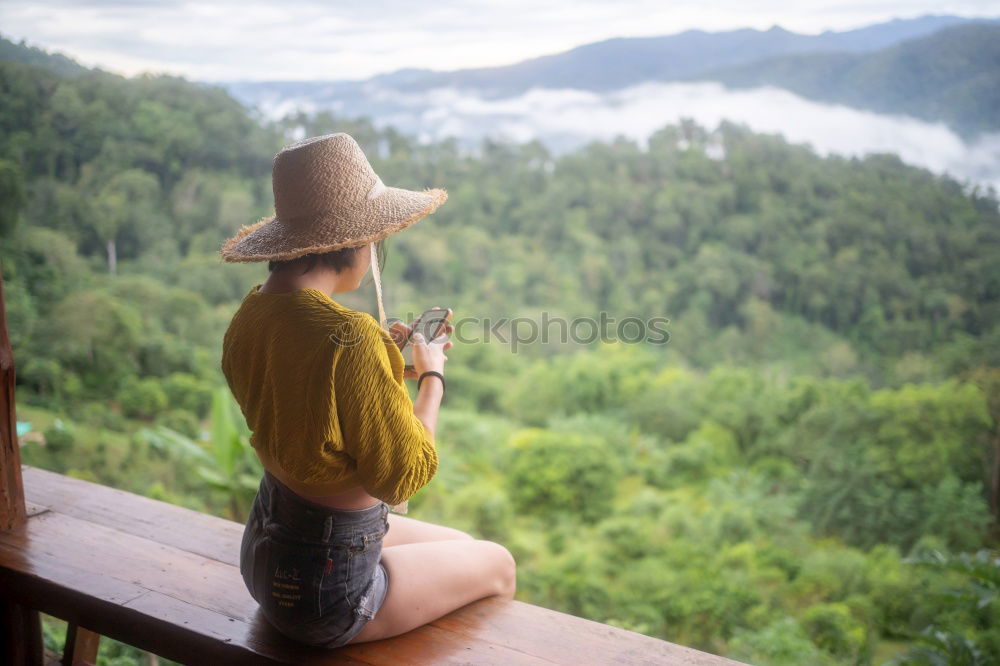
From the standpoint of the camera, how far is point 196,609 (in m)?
1.38

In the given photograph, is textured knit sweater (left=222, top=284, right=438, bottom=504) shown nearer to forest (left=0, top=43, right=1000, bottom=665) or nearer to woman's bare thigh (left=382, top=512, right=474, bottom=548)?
woman's bare thigh (left=382, top=512, right=474, bottom=548)

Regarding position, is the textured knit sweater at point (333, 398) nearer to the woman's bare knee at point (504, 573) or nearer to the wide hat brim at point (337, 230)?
the wide hat brim at point (337, 230)

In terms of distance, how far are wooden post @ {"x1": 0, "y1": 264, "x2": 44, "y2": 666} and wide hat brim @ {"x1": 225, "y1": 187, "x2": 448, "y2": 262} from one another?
0.79m

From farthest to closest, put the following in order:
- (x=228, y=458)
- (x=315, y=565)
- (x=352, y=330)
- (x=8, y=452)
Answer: (x=228, y=458)
(x=8, y=452)
(x=315, y=565)
(x=352, y=330)

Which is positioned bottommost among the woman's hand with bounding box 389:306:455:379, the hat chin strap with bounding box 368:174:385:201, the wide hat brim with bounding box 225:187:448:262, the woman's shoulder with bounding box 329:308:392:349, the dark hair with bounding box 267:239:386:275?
the woman's hand with bounding box 389:306:455:379

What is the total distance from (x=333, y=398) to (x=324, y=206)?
0.96 feet

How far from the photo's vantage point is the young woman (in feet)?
3.46

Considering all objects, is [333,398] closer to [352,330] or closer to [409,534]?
[352,330]

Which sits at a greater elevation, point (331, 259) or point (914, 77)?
point (914, 77)

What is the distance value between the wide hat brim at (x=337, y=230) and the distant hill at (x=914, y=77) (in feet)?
21.8

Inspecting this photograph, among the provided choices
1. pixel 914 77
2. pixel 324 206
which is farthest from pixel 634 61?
pixel 324 206

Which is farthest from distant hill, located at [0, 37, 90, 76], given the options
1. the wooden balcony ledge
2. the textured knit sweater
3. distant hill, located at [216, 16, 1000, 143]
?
the textured knit sweater

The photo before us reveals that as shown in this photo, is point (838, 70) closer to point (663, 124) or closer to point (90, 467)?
point (663, 124)

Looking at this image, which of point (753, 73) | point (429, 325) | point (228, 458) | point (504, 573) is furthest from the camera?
point (753, 73)
